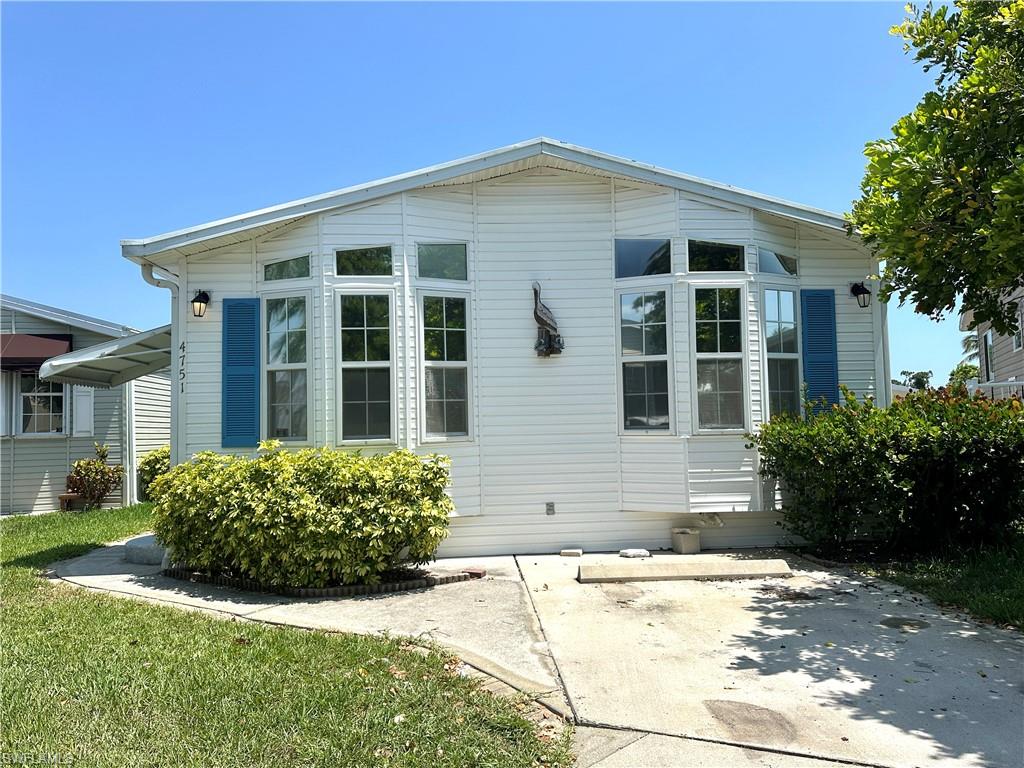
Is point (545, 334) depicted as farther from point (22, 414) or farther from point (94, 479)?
point (22, 414)

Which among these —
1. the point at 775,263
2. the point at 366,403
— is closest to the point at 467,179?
the point at 366,403

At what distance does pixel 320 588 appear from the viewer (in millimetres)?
5898

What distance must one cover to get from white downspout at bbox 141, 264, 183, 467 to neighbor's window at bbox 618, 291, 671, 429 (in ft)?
17.2

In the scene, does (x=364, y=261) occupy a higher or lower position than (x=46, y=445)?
higher

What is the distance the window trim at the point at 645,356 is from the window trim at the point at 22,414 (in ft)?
37.3

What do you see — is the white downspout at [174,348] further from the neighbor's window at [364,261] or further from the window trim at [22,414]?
the window trim at [22,414]

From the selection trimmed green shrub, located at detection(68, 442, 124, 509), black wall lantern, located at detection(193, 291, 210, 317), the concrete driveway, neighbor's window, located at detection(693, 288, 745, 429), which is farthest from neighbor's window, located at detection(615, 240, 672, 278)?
trimmed green shrub, located at detection(68, 442, 124, 509)

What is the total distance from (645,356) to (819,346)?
2.21 m

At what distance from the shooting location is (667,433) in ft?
25.0

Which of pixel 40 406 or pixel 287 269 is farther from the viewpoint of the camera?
pixel 40 406

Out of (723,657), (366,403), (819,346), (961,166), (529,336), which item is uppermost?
(961,166)

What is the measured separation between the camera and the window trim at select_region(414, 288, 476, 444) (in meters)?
7.40

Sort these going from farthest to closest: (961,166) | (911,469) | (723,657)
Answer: (911,469) → (961,166) → (723,657)

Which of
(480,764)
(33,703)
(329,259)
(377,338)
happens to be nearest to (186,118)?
(329,259)
